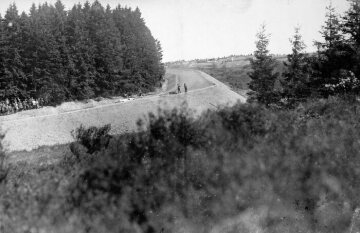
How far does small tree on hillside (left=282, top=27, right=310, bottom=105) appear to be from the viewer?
3981 cm

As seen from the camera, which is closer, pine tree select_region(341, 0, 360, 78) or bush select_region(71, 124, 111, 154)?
bush select_region(71, 124, 111, 154)

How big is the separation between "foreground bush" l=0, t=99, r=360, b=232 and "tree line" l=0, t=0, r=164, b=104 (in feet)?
132

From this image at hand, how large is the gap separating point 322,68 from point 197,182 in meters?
25.5

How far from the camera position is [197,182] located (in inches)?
355

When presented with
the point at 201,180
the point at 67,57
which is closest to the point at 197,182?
the point at 201,180

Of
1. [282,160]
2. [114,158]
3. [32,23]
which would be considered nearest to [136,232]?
[114,158]

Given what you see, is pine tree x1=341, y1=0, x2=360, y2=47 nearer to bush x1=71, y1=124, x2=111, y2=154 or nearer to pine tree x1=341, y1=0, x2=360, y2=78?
pine tree x1=341, y1=0, x2=360, y2=78

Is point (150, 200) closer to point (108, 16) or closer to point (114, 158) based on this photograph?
point (114, 158)

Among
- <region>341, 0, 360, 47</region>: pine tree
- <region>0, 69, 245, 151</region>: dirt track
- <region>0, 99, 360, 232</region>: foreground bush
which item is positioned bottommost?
<region>0, 69, 245, 151</region>: dirt track

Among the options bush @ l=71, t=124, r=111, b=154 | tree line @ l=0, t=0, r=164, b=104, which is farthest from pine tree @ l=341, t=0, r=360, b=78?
tree line @ l=0, t=0, r=164, b=104

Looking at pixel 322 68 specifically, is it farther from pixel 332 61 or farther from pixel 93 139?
pixel 93 139

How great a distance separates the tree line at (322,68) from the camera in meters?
24.1

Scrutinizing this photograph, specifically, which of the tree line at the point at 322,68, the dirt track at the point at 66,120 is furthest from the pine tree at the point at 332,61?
the dirt track at the point at 66,120

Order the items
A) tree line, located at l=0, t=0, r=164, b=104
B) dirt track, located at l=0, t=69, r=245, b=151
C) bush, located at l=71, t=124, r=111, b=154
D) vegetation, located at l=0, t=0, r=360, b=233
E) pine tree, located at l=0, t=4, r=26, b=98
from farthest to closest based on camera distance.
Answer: tree line, located at l=0, t=0, r=164, b=104
pine tree, located at l=0, t=4, r=26, b=98
dirt track, located at l=0, t=69, r=245, b=151
bush, located at l=71, t=124, r=111, b=154
vegetation, located at l=0, t=0, r=360, b=233
